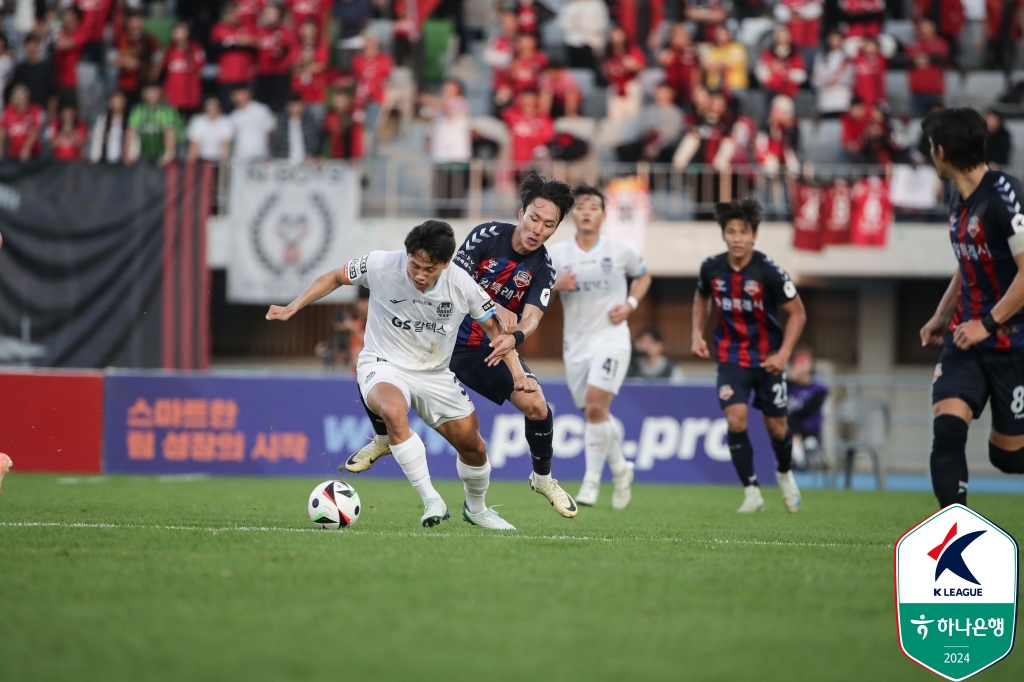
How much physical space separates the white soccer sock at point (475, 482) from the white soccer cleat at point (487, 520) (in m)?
0.03

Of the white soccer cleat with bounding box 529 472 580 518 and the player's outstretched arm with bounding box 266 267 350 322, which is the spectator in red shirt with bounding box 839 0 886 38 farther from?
the player's outstretched arm with bounding box 266 267 350 322

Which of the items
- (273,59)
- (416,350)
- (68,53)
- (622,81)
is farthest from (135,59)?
(416,350)

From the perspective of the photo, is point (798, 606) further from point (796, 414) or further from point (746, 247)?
point (796, 414)

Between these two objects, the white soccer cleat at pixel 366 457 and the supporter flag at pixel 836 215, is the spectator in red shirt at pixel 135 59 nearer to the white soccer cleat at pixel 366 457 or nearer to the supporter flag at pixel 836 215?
the supporter flag at pixel 836 215

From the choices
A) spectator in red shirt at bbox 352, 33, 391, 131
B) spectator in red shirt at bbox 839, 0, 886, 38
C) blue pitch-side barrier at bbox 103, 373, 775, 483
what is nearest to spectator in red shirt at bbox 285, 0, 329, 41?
spectator in red shirt at bbox 352, 33, 391, 131

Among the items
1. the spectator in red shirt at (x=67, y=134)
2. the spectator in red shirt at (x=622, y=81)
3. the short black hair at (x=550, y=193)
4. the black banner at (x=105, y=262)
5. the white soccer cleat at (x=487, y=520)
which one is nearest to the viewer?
the white soccer cleat at (x=487, y=520)

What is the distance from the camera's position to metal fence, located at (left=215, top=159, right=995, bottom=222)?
18.5 m

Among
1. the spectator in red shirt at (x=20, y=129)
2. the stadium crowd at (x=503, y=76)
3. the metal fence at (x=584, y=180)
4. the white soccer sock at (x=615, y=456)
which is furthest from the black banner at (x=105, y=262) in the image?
the white soccer sock at (x=615, y=456)

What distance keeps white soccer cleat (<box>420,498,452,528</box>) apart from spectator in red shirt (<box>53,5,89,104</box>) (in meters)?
15.2

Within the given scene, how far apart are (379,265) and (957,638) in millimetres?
4035

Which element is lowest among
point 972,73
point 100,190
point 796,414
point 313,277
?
point 796,414

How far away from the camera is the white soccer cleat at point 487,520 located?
764 centimetres

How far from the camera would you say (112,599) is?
4625mm

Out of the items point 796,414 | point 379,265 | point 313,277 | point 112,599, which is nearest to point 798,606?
point 112,599
